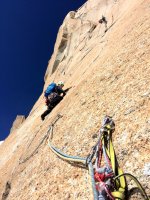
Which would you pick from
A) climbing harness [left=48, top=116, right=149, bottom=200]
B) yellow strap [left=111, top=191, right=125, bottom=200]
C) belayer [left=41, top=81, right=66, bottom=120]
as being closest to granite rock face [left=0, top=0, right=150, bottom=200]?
climbing harness [left=48, top=116, right=149, bottom=200]

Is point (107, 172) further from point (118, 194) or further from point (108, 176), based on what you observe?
point (118, 194)

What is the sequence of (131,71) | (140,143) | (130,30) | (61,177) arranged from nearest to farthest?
(140,143), (61,177), (131,71), (130,30)

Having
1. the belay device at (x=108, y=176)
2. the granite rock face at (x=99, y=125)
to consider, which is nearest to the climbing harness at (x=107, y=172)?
the belay device at (x=108, y=176)

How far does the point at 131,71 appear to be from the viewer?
7.69 meters

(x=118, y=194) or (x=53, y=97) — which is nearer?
(x=118, y=194)

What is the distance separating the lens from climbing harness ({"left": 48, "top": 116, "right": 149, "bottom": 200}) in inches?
172

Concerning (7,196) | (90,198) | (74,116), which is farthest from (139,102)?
(7,196)

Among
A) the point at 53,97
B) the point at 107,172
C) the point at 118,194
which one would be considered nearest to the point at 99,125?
the point at 107,172

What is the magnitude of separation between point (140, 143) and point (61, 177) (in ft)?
7.98

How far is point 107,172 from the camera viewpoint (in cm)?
464

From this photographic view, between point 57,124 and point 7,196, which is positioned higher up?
point 57,124

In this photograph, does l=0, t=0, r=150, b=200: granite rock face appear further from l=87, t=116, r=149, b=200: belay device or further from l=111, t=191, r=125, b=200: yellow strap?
l=111, t=191, r=125, b=200: yellow strap

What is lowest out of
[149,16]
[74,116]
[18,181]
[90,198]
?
[90,198]

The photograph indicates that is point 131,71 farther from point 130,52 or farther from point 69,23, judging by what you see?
point 69,23
